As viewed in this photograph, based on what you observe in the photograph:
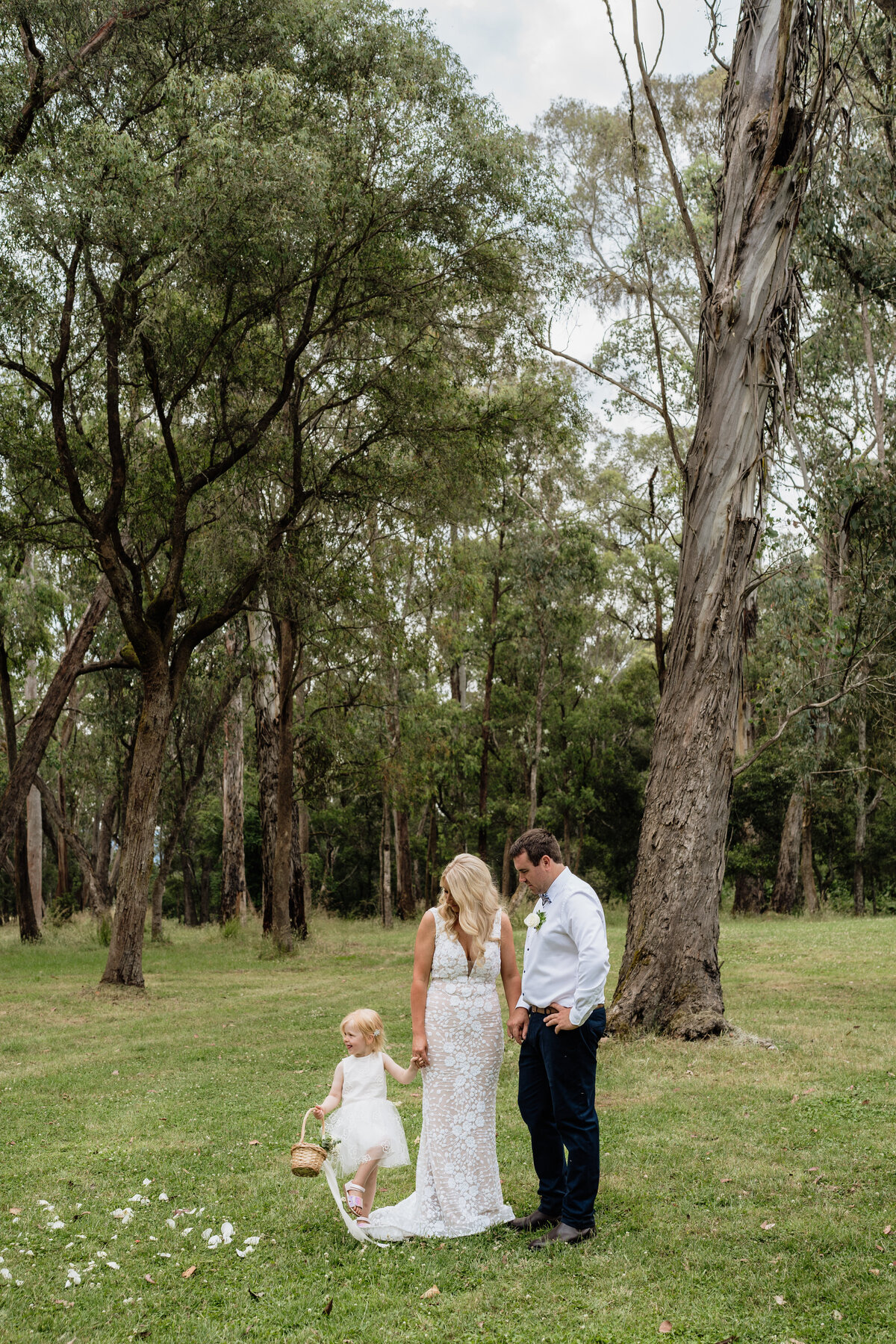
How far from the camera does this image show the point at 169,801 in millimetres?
29375

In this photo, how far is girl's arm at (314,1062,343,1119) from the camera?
5156 mm

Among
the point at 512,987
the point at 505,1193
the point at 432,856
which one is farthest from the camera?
the point at 432,856

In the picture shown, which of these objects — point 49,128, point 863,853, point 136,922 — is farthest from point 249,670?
point 863,853

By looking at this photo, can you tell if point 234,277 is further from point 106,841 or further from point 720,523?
point 106,841

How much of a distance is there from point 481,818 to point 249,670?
10.5 metres

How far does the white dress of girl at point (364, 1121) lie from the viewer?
5109 mm

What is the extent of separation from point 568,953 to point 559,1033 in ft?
1.19

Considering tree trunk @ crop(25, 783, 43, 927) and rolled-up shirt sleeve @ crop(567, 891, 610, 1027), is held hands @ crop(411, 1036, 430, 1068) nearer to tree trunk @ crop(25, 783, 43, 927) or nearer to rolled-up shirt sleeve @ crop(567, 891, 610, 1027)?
rolled-up shirt sleeve @ crop(567, 891, 610, 1027)

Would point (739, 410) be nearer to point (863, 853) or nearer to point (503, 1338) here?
point (503, 1338)

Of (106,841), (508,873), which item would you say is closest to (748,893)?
(508,873)

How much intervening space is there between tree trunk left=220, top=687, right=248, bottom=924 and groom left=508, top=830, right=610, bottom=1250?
22197 millimetres

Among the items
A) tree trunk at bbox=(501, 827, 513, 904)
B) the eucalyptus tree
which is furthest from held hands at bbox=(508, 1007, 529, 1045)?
tree trunk at bbox=(501, 827, 513, 904)

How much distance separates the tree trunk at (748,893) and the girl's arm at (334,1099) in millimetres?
31895

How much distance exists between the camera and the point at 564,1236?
489 centimetres
